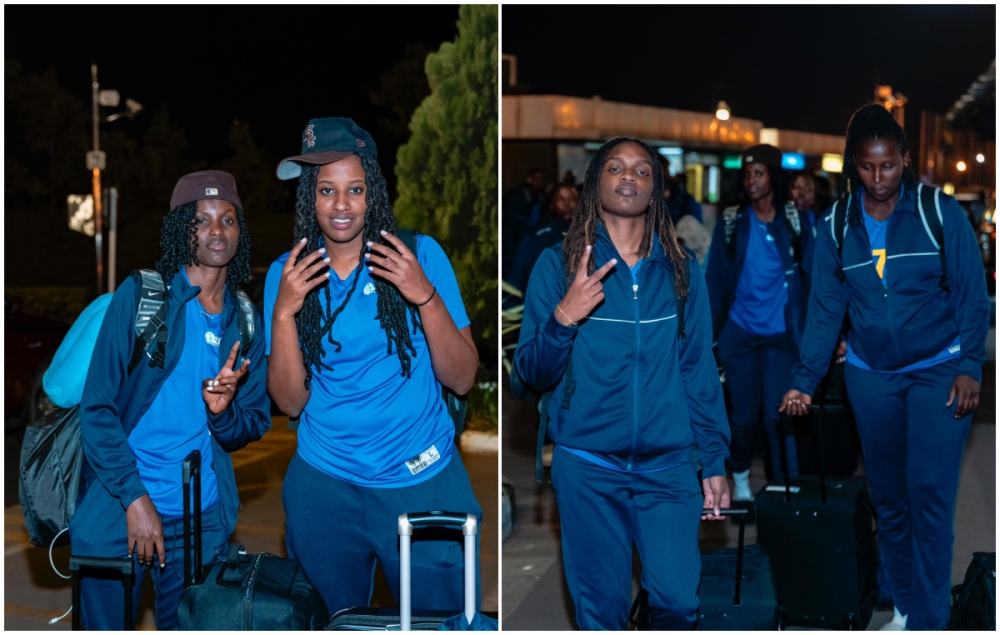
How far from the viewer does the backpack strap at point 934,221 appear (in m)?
4.55

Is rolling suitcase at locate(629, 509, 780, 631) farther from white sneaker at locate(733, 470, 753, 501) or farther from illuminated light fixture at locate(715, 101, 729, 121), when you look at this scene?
illuminated light fixture at locate(715, 101, 729, 121)

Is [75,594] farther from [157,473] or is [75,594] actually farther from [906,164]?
[906,164]

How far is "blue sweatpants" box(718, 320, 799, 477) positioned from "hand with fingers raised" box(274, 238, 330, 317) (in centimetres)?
408

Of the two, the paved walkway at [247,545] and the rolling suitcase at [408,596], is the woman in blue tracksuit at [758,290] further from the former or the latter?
the rolling suitcase at [408,596]

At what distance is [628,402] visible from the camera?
3590 millimetres

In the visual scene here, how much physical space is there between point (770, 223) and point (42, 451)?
179 inches

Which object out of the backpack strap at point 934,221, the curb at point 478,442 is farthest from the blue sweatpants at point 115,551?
the curb at point 478,442

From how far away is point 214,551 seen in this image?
12.3 feet

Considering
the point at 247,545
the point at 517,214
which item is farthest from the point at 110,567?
the point at 517,214

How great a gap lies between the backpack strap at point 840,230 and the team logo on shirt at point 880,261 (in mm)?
149

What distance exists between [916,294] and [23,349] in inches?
346

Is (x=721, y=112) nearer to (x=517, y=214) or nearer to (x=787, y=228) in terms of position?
(x=517, y=214)

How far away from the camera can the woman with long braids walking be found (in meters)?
3.35

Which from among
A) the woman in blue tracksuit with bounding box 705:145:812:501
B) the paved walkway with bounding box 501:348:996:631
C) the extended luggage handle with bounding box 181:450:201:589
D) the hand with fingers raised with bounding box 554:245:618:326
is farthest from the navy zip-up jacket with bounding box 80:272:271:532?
the woman in blue tracksuit with bounding box 705:145:812:501
